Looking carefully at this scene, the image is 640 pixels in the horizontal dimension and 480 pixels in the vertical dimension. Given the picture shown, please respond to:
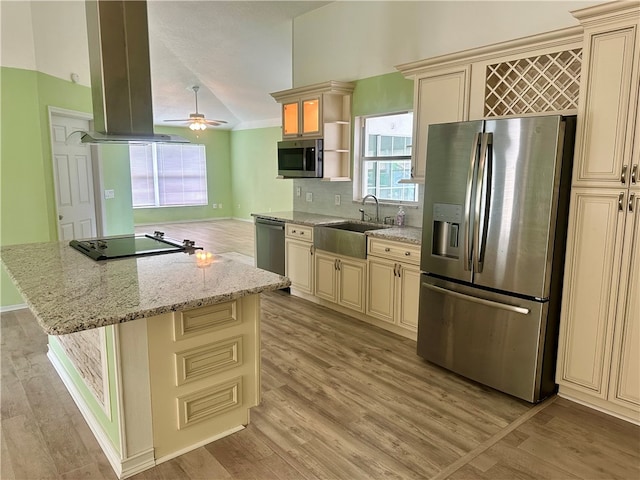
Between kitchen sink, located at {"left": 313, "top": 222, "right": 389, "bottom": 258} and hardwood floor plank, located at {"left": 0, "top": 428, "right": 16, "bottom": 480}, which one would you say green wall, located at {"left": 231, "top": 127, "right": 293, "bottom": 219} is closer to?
kitchen sink, located at {"left": 313, "top": 222, "right": 389, "bottom": 258}

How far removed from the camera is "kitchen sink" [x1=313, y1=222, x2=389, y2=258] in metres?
4.05

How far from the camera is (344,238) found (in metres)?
4.18

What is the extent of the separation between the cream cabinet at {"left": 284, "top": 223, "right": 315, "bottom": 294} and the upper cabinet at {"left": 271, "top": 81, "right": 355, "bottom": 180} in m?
0.67

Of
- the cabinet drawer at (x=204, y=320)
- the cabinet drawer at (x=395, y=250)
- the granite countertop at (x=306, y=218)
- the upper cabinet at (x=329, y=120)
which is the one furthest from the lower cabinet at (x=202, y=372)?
the upper cabinet at (x=329, y=120)

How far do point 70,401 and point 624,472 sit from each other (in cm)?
310

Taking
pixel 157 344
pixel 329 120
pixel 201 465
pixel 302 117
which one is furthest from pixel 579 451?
pixel 302 117

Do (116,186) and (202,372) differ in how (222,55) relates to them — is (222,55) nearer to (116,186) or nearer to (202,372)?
(116,186)

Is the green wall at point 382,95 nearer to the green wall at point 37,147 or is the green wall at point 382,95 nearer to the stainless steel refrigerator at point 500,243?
the green wall at point 37,147

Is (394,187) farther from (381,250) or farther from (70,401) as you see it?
(70,401)

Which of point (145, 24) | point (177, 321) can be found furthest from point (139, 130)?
point (177, 321)

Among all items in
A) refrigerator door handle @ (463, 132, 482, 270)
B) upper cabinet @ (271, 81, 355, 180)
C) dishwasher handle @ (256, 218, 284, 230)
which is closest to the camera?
refrigerator door handle @ (463, 132, 482, 270)

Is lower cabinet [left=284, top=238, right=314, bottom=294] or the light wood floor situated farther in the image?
lower cabinet [left=284, top=238, right=314, bottom=294]

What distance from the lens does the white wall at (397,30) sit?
3.31 metres

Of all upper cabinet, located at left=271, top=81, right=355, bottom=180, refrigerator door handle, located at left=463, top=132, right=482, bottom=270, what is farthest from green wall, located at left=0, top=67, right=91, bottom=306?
refrigerator door handle, located at left=463, top=132, right=482, bottom=270
